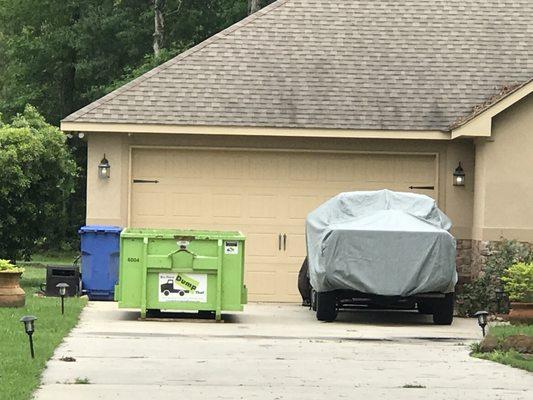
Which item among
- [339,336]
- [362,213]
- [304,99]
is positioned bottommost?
[339,336]

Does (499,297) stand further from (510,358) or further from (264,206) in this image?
(510,358)

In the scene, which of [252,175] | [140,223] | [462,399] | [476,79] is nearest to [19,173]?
[140,223]

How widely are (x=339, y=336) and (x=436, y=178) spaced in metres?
7.23

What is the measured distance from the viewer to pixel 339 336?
15055 millimetres

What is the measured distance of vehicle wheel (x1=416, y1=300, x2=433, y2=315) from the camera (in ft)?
56.7

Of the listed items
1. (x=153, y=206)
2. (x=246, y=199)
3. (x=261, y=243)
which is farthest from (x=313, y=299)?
(x=153, y=206)

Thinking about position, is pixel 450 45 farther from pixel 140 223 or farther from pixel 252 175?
pixel 140 223

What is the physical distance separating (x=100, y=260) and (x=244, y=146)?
3.50 metres

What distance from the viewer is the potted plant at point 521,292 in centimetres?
1661

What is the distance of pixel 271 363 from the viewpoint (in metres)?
12.2

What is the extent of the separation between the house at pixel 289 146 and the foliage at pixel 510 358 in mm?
7456

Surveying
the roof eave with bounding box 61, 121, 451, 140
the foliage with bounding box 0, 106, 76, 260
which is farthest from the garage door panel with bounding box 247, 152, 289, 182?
the foliage with bounding box 0, 106, 76, 260

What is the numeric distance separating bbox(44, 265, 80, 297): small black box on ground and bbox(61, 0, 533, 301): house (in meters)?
1.82

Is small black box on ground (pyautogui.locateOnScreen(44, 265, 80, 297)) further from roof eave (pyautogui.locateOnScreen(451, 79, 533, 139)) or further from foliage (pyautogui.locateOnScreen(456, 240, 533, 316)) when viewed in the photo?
roof eave (pyautogui.locateOnScreen(451, 79, 533, 139))
